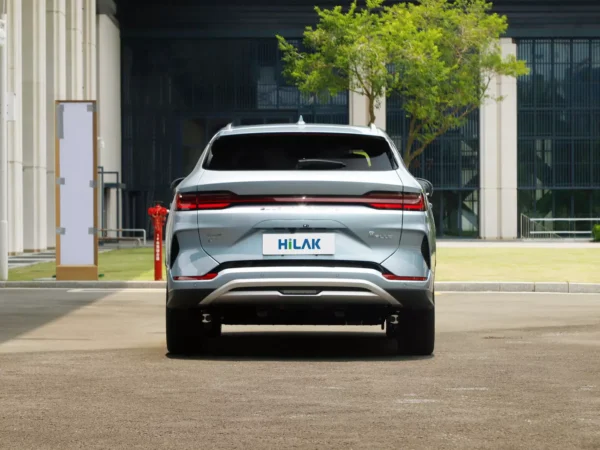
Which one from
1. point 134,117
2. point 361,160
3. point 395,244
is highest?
point 134,117

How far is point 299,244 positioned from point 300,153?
34.3 inches

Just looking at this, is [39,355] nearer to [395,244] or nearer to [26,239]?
[395,244]

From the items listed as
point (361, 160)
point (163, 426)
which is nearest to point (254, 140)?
point (361, 160)

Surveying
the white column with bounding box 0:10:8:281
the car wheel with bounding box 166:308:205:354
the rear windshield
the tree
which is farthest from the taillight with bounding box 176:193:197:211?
the tree

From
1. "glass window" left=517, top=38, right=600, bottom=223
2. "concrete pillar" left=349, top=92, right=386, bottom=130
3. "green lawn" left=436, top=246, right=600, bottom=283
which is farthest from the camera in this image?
Result: "glass window" left=517, top=38, right=600, bottom=223

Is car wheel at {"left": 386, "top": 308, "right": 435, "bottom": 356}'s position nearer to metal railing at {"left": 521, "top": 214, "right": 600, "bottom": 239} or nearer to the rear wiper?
the rear wiper

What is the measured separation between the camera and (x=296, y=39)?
56.1 m

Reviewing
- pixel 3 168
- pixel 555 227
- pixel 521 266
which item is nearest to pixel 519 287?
pixel 521 266

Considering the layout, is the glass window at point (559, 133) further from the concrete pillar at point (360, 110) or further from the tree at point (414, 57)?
the tree at point (414, 57)

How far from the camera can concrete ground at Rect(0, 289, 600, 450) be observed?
633 cm

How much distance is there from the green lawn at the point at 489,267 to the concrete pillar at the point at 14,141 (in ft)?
11.1

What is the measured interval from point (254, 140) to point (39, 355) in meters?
2.44

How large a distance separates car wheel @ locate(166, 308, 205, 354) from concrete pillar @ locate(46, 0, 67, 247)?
30.7 meters

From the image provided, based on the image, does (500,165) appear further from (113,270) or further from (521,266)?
(113,270)
